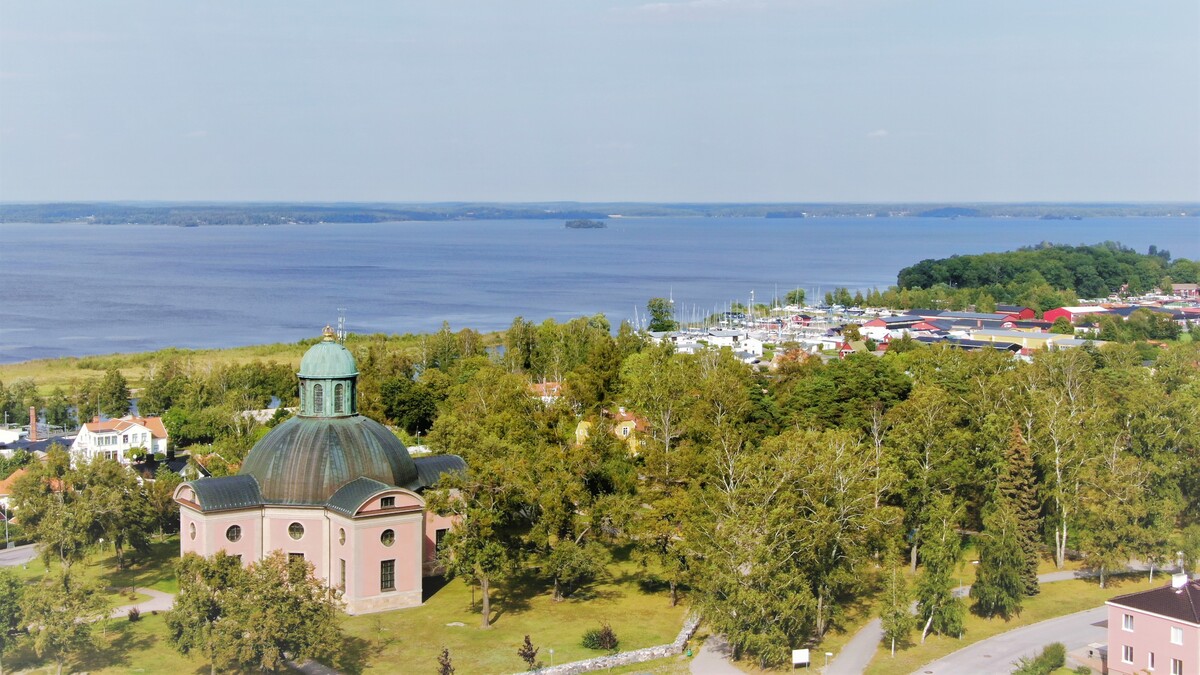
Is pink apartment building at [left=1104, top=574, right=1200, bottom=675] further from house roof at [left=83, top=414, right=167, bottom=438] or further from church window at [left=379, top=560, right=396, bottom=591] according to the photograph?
house roof at [left=83, top=414, right=167, bottom=438]

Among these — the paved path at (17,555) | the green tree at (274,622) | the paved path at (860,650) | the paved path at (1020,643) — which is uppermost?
the green tree at (274,622)

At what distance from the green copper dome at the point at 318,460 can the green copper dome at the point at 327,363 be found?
5.56 feet

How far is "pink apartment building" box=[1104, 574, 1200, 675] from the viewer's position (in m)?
35.8

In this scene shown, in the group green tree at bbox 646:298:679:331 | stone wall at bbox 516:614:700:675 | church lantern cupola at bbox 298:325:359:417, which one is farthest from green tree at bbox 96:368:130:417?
green tree at bbox 646:298:679:331

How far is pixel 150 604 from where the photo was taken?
4322cm

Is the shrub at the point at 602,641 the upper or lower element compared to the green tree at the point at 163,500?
lower

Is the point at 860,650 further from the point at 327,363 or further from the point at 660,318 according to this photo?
the point at 660,318

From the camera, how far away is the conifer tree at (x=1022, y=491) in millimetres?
46528

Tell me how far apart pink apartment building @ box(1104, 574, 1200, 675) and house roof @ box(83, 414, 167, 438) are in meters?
54.5

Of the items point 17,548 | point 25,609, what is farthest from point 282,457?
point 17,548

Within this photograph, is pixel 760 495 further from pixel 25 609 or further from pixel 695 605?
pixel 25 609

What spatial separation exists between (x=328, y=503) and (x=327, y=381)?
4790mm

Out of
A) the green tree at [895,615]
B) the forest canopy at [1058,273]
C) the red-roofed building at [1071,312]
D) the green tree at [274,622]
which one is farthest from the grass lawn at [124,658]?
the forest canopy at [1058,273]

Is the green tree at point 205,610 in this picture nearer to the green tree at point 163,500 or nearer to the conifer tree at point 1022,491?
the green tree at point 163,500
